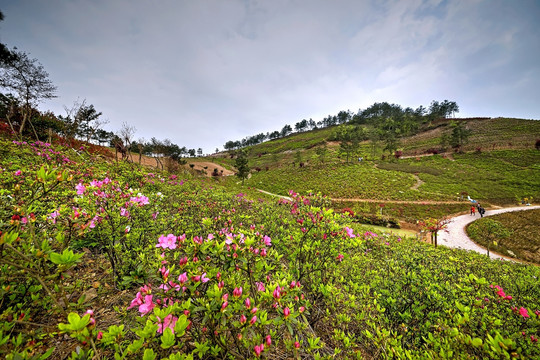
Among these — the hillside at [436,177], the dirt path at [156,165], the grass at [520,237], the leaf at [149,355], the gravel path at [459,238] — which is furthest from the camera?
the dirt path at [156,165]

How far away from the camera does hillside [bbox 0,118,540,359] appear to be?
1.28 meters

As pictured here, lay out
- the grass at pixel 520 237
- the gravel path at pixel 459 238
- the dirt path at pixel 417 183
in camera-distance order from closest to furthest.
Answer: the grass at pixel 520 237, the gravel path at pixel 459 238, the dirt path at pixel 417 183

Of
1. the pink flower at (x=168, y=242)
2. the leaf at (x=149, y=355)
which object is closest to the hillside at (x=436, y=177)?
the pink flower at (x=168, y=242)

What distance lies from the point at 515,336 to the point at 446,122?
294 feet

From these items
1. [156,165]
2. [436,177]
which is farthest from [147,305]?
[436,177]

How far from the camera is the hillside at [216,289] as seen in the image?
1283mm

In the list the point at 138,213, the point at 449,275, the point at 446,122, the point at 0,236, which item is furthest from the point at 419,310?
the point at 446,122

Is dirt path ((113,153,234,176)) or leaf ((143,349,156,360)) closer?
leaf ((143,349,156,360))

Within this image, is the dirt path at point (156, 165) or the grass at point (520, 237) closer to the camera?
the grass at point (520, 237)

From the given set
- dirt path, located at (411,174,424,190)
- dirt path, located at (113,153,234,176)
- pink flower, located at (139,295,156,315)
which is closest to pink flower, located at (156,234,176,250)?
pink flower, located at (139,295,156,315)

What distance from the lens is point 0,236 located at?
110 cm

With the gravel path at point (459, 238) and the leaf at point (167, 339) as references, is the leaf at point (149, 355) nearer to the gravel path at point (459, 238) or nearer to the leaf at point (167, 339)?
the leaf at point (167, 339)

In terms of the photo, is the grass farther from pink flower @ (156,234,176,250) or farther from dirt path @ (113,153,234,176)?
dirt path @ (113,153,234,176)

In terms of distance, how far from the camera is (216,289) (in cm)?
141
